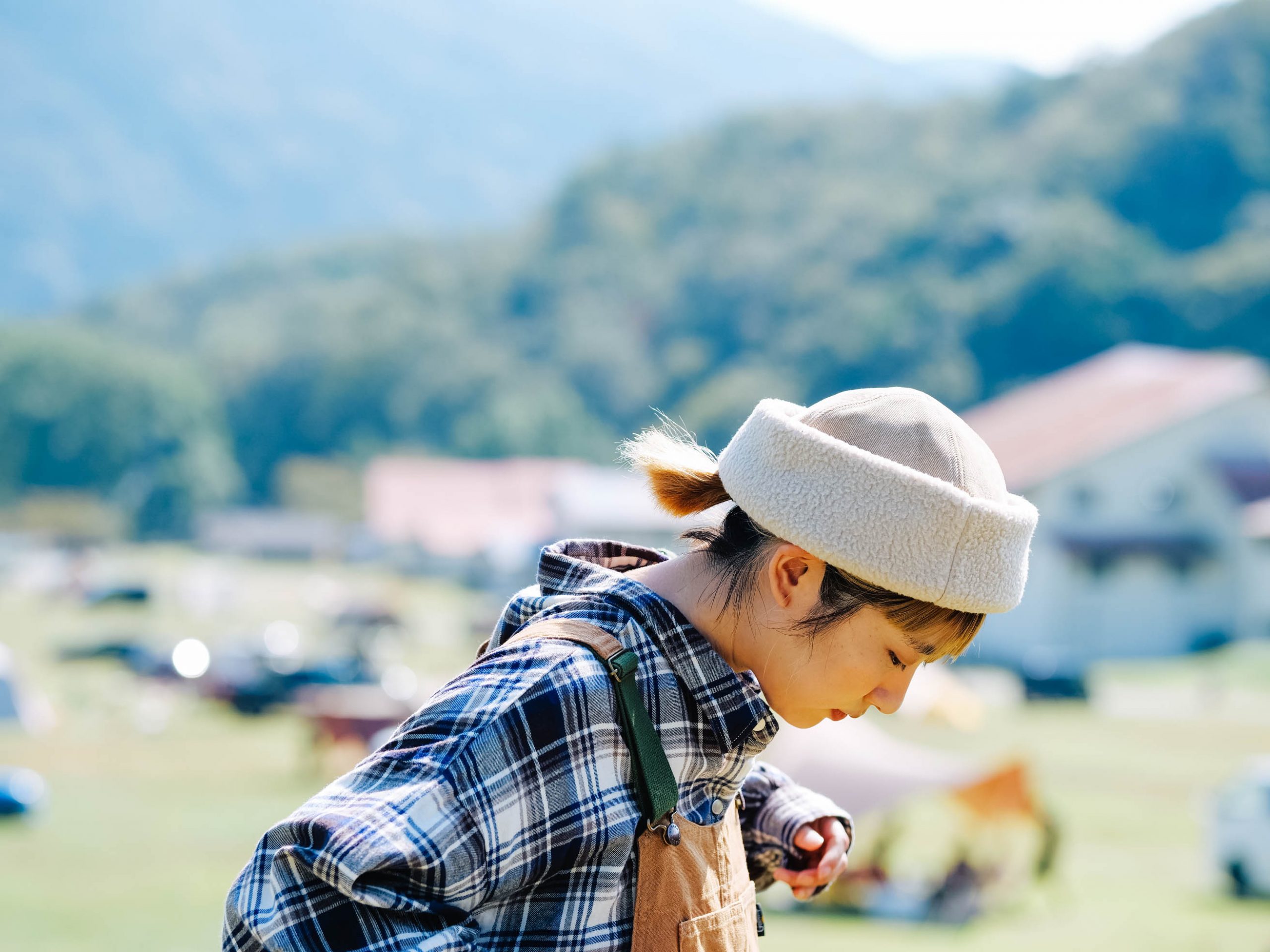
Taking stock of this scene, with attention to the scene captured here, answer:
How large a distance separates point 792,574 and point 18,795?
11636 millimetres

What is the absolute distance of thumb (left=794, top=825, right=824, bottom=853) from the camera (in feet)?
5.98

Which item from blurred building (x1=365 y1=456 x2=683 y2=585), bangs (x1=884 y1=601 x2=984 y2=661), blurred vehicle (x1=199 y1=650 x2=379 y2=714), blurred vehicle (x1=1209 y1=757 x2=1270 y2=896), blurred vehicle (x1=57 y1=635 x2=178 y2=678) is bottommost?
bangs (x1=884 y1=601 x2=984 y2=661)

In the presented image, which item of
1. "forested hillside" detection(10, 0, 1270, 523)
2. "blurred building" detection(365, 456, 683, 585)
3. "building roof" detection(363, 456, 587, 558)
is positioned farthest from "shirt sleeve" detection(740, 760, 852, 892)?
"building roof" detection(363, 456, 587, 558)

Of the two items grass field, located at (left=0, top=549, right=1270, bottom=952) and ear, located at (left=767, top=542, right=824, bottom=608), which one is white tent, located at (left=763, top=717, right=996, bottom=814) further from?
ear, located at (left=767, top=542, right=824, bottom=608)

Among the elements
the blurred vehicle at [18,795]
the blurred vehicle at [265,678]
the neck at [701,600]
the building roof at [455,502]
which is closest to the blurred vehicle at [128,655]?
the blurred vehicle at [265,678]

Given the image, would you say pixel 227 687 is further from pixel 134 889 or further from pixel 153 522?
pixel 153 522

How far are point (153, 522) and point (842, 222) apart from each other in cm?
4084

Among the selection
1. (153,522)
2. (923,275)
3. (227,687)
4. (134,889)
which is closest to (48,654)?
(227,687)

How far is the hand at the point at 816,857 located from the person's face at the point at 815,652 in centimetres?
39

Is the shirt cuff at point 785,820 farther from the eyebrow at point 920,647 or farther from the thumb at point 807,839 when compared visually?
the eyebrow at point 920,647

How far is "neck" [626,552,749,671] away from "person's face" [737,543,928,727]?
15mm

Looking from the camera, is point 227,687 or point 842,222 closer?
point 227,687

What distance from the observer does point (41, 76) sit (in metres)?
197

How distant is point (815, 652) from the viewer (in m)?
1.46
